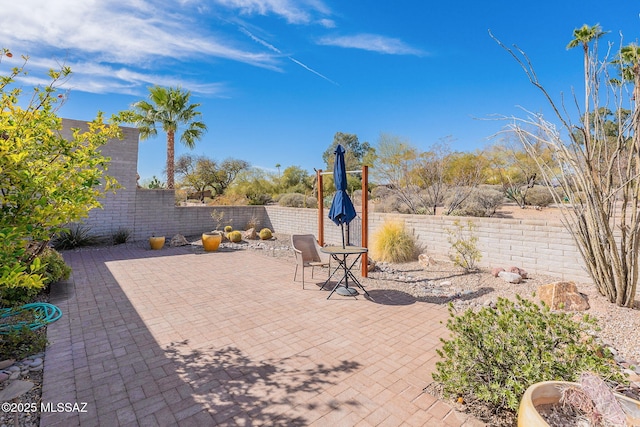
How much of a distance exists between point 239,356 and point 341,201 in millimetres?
3167

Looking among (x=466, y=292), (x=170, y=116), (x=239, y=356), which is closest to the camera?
(x=239, y=356)

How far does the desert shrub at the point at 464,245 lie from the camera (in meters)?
6.18

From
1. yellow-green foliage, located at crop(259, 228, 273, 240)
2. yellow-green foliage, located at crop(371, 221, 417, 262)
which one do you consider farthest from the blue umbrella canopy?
yellow-green foliage, located at crop(259, 228, 273, 240)

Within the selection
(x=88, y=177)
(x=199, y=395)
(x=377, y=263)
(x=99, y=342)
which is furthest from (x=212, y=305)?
(x=377, y=263)

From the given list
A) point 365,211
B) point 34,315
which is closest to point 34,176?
point 34,315

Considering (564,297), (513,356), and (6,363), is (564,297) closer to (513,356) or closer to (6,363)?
(513,356)

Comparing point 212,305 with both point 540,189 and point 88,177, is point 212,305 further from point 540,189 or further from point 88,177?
point 540,189

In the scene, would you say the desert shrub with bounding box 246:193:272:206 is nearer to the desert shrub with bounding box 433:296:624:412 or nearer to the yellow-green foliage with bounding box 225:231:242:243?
the yellow-green foliage with bounding box 225:231:242:243

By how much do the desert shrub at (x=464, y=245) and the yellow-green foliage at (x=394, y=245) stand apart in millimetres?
988

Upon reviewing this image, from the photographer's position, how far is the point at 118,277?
19.2ft

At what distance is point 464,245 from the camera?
618cm

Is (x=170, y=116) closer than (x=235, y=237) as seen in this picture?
No

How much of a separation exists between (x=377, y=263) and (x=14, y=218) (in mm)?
6470

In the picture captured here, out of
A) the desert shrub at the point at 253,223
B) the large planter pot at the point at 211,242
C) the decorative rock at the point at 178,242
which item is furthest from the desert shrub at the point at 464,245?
the decorative rock at the point at 178,242
